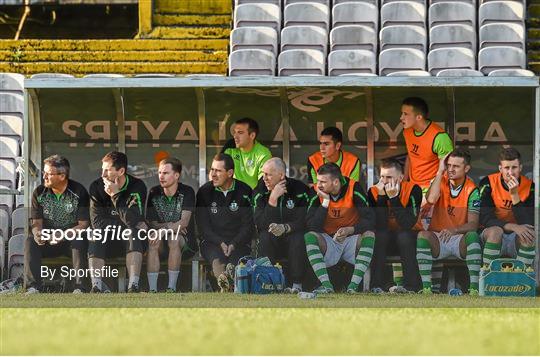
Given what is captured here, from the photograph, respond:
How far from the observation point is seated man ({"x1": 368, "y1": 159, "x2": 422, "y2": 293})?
472 inches

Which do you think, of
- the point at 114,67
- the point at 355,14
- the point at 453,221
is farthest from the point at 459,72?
the point at 114,67

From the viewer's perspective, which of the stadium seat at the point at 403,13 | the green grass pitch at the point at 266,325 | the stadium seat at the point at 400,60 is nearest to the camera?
the green grass pitch at the point at 266,325

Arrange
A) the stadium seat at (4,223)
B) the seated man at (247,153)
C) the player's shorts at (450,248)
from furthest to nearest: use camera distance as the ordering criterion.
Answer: the stadium seat at (4,223), the seated man at (247,153), the player's shorts at (450,248)

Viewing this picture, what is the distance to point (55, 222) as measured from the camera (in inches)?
486

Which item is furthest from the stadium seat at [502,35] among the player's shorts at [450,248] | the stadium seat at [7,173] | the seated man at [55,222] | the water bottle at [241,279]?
the seated man at [55,222]

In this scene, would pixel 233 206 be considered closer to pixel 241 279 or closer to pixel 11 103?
pixel 241 279

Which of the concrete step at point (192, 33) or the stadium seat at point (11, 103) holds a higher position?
the concrete step at point (192, 33)

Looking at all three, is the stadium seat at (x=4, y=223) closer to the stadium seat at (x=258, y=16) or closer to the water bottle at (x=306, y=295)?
the water bottle at (x=306, y=295)

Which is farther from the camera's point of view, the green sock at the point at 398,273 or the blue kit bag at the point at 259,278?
the green sock at the point at 398,273

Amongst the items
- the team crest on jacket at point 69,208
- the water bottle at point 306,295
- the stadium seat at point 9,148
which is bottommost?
the water bottle at point 306,295

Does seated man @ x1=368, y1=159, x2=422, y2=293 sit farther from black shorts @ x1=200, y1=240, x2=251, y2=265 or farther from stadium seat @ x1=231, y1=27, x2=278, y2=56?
stadium seat @ x1=231, y1=27, x2=278, y2=56

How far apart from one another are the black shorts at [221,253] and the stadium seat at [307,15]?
19.2ft

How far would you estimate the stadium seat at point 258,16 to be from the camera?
17.6 m

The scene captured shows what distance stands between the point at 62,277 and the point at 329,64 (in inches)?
219
